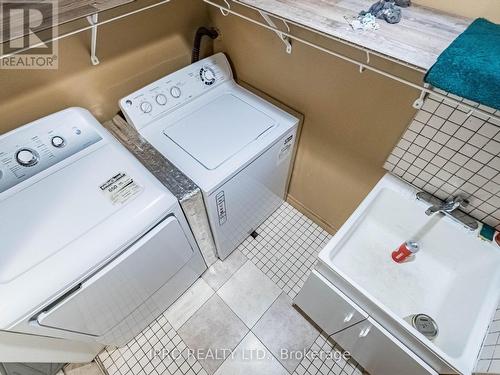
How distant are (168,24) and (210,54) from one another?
433 millimetres

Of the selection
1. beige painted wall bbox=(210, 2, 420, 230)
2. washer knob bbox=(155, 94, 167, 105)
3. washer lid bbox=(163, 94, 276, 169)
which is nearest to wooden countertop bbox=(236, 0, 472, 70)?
beige painted wall bbox=(210, 2, 420, 230)

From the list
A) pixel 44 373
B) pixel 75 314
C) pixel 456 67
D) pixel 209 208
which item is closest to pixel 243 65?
pixel 209 208

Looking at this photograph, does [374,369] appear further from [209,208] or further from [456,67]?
[456,67]

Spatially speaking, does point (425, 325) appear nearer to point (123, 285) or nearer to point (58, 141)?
point (123, 285)

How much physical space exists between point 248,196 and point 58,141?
41.4 inches

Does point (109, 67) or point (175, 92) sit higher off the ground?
point (175, 92)

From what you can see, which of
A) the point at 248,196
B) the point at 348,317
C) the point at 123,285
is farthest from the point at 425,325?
the point at 123,285

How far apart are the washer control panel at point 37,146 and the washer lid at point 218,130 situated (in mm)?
433

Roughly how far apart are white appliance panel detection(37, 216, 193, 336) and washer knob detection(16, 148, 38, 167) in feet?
2.14

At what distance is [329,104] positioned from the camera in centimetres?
149

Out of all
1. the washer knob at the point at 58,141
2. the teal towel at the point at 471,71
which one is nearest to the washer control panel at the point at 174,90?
the washer knob at the point at 58,141

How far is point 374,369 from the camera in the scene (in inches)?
55.1

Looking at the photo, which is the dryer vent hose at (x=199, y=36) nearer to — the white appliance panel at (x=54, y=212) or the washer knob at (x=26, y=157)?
the white appliance panel at (x=54, y=212)

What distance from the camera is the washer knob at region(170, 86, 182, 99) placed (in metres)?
1.61
